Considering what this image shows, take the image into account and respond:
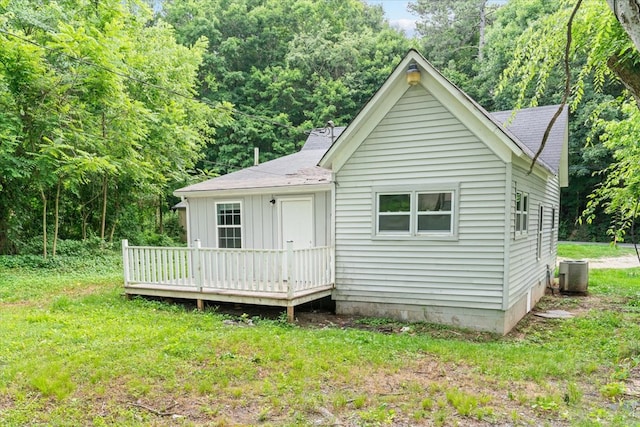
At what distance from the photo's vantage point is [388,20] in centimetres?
3612

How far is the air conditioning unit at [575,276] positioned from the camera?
33.6 feet

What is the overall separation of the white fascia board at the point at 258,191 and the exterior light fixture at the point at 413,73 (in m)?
2.52

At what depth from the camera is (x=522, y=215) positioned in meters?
7.48

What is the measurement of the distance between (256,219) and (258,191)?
0.80 meters

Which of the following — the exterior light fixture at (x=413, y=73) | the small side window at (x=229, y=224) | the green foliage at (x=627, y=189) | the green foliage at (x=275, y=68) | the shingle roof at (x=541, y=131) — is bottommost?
the small side window at (x=229, y=224)

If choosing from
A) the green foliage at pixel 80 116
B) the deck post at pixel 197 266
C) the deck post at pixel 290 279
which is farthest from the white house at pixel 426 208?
the green foliage at pixel 80 116

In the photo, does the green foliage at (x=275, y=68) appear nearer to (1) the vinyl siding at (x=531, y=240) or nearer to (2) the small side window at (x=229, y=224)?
(2) the small side window at (x=229, y=224)

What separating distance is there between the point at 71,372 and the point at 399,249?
535cm

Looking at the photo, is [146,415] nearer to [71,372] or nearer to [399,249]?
[71,372]

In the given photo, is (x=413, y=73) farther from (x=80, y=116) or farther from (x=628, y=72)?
(x=80, y=116)

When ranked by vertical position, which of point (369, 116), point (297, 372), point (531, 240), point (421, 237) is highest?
point (369, 116)

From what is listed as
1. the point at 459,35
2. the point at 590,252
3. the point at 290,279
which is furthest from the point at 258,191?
the point at 459,35

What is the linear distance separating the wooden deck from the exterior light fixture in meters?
3.59

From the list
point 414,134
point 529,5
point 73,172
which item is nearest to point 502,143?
point 414,134
